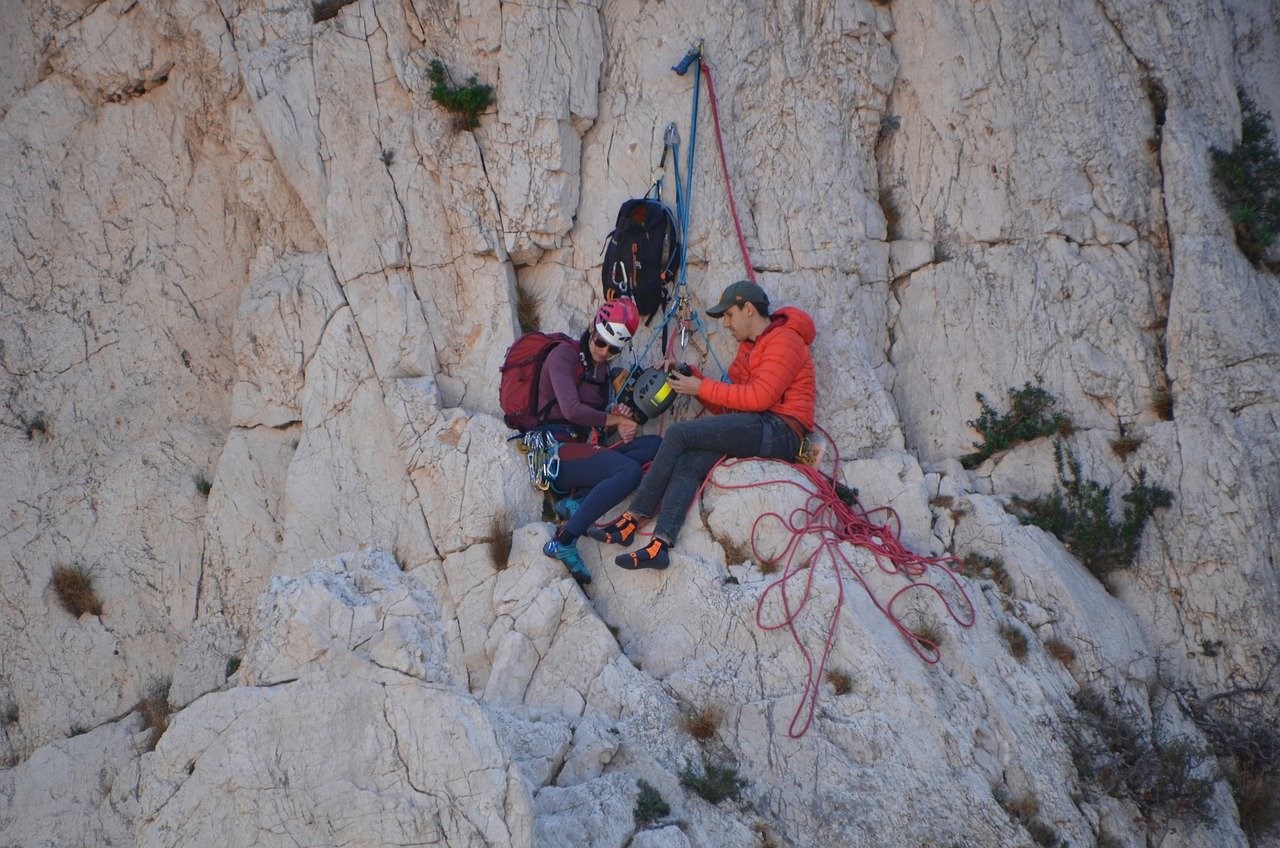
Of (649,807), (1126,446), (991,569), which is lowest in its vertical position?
(649,807)

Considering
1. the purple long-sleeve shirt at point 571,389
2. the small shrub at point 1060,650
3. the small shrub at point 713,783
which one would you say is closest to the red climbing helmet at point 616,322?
the purple long-sleeve shirt at point 571,389

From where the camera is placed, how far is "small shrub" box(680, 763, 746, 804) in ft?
20.3

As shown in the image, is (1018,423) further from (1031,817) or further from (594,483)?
(594,483)

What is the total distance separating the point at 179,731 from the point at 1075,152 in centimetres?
951

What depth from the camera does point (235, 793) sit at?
503 cm

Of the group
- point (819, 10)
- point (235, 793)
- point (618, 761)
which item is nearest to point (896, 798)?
point (618, 761)

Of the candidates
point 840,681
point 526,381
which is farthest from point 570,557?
point 840,681

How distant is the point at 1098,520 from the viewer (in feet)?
26.5

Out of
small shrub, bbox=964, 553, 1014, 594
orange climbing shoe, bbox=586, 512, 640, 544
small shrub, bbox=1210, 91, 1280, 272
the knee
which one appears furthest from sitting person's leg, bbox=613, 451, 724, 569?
small shrub, bbox=1210, 91, 1280, 272

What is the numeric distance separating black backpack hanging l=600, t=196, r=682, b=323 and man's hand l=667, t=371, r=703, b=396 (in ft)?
4.19

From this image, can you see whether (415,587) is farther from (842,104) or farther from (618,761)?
(842,104)

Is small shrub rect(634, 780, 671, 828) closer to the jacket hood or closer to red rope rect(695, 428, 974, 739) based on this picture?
red rope rect(695, 428, 974, 739)

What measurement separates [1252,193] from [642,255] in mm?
6051

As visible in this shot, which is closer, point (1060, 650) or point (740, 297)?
point (1060, 650)
